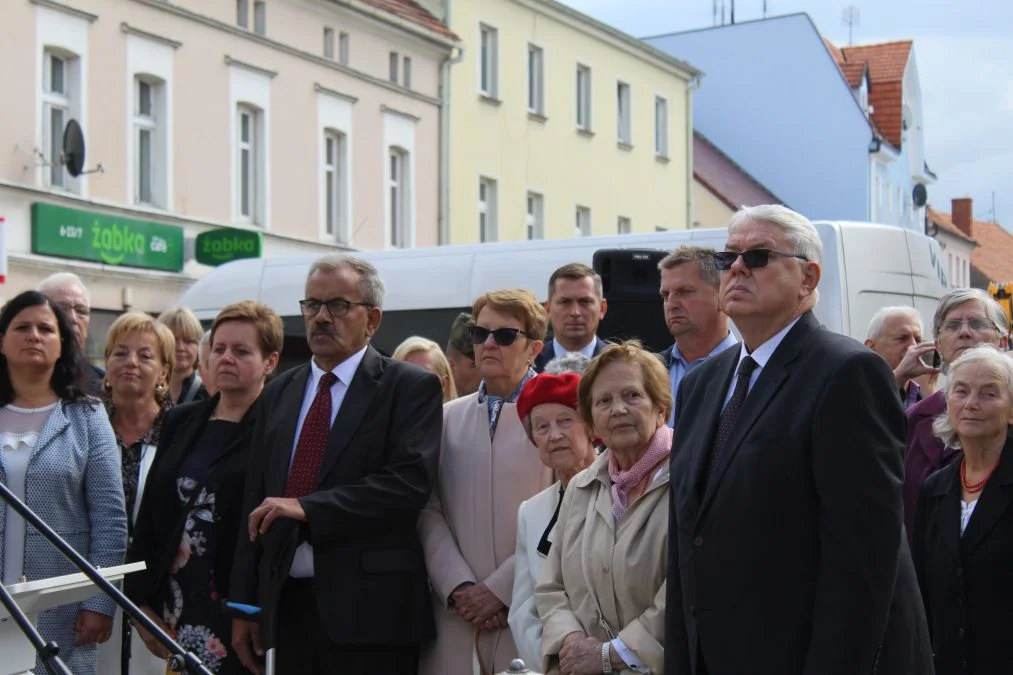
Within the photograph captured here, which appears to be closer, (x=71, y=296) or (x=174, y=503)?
(x=174, y=503)

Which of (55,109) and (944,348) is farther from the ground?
(55,109)

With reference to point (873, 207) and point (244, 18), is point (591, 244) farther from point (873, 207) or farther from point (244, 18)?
point (873, 207)

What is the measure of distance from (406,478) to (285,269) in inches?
374

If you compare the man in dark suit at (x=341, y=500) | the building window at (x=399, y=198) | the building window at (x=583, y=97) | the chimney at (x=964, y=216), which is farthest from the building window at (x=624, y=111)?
the chimney at (x=964, y=216)

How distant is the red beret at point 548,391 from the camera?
16.8ft

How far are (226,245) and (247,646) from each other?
15.3m

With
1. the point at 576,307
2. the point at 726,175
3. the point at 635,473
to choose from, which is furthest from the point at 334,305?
the point at 726,175

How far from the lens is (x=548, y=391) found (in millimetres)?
5133

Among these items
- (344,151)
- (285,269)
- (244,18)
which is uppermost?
(244,18)

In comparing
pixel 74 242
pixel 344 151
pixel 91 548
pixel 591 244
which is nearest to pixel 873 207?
pixel 344 151

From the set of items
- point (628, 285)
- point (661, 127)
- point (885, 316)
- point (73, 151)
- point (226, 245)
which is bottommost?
point (885, 316)

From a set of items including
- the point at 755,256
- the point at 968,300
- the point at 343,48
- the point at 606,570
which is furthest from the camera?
the point at 343,48

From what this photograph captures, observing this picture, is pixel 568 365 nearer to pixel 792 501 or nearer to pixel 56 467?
pixel 792 501

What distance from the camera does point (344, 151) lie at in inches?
947
